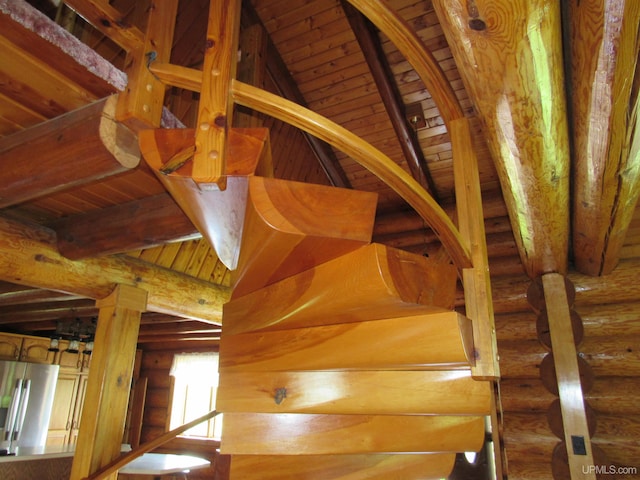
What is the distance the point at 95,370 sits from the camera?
3201mm

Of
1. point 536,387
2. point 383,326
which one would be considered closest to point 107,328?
point 383,326

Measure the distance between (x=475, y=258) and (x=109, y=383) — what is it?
2.71 meters

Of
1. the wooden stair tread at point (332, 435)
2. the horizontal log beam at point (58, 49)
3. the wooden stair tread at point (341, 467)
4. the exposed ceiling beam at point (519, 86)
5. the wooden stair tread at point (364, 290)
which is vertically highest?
the horizontal log beam at point (58, 49)

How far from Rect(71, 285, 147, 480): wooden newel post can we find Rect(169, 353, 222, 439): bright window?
5.07m

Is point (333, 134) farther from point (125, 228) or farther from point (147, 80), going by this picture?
point (125, 228)

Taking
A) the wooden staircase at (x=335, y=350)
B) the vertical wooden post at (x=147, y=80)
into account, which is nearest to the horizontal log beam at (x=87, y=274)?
the wooden staircase at (x=335, y=350)

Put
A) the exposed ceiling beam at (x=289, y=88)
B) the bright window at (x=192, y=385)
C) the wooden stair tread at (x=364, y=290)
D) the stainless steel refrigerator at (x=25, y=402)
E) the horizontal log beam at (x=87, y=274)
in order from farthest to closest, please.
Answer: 1. the bright window at (x=192, y=385)
2. the stainless steel refrigerator at (x=25, y=402)
3. the exposed ceiling beam at (x=289, y=88)
4. the horizontal log beam at (x=87, y=274)
5. the wooden stair tread at (x=364, y=290)

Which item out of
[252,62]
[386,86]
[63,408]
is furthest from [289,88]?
[63,408]

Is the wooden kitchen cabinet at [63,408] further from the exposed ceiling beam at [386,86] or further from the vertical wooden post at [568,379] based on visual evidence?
the vertical wooden post at [568,379]

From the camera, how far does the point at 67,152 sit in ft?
6.33

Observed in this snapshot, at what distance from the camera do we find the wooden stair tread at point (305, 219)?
A: 4.61 ft

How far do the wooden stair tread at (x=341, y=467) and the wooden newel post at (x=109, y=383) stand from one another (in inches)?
42.8

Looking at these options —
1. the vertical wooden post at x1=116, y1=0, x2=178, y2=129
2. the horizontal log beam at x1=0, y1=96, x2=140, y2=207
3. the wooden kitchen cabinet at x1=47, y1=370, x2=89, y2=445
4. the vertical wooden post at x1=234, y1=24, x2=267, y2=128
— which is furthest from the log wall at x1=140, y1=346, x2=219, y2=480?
the vertical wooden post at x1=116, y1=0, x2=178, y2=129

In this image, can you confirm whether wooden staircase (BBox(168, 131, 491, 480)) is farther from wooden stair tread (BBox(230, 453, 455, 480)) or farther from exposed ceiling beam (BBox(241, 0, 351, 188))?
exposed ceiling beam (BBox(241, 0, 351, 188))
